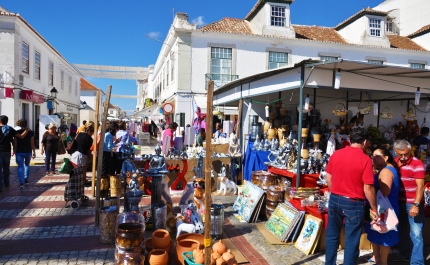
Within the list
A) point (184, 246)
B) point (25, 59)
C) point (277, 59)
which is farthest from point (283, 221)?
point (25, 59)

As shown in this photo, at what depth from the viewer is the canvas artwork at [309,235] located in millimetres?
4160

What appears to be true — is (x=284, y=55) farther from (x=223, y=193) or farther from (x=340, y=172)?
(x=340, y=172)

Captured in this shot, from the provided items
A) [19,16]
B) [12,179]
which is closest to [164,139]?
[12,179]

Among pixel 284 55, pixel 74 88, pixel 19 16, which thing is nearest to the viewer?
pixel 19 16

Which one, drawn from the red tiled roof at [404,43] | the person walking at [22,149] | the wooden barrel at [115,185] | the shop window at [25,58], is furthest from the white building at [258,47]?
the wooden barrel at [115,185]

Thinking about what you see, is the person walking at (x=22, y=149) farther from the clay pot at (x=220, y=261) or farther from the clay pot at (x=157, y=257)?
the clay pot at (x=220, y=261)

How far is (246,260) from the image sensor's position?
13.0 feet

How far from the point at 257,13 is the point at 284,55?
281cm

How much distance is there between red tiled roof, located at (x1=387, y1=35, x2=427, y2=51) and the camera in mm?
18250

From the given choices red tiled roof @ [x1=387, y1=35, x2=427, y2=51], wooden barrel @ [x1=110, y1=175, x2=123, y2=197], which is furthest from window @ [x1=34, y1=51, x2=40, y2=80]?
red tiled roof @ [x1=387, y1=35, x2=427, y2=51]

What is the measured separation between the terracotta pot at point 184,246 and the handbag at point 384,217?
6.67 feet

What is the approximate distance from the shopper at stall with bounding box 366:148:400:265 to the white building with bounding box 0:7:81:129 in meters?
14.6

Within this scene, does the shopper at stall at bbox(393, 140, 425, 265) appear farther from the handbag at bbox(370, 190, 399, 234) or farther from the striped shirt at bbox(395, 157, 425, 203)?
the handbag at bbox(370, 190, 399, 234)

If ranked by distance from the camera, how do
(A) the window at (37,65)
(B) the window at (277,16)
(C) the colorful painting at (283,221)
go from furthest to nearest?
(A) the window at (37,65) → (B) the window at (277,16) → (C) the colorful painting at (283,221)
